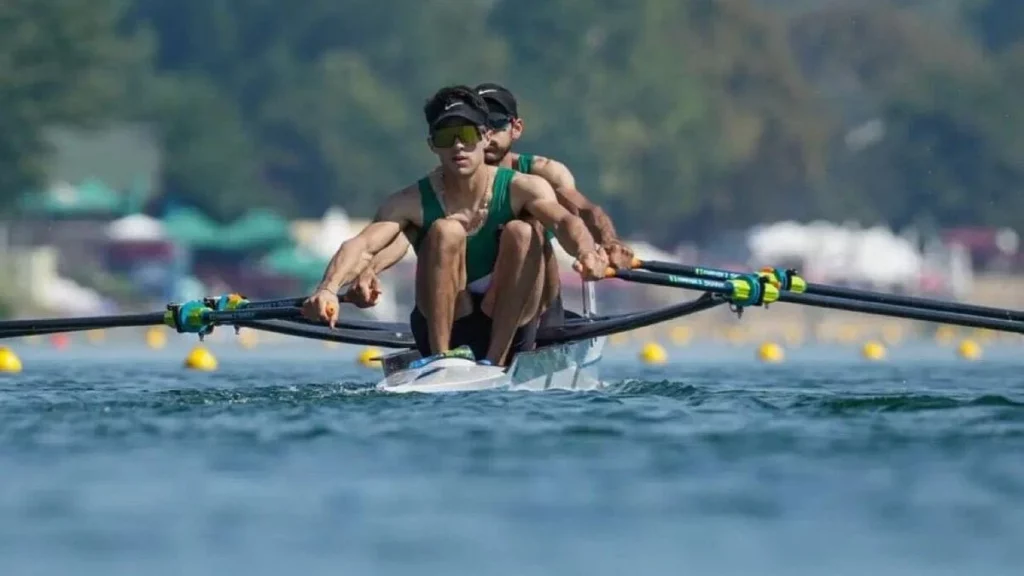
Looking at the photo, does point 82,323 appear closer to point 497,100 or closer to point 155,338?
point 497,100

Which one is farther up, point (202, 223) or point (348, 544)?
point (202, 223)

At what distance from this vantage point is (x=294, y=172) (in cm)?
6731

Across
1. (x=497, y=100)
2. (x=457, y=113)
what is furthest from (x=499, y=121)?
(x=457, y=113)

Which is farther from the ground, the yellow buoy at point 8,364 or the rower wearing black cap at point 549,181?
the rower wearing black cap at point 549,181

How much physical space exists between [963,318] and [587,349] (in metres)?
1.92

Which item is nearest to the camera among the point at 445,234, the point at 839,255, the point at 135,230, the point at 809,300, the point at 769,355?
the point at 445,234

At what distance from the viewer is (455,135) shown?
12266mm

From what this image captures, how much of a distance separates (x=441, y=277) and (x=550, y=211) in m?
0.62

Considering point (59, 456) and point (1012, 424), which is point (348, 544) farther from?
point (1012, 424)

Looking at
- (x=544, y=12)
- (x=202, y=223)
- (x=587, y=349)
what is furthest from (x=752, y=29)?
(x=587, y=349)

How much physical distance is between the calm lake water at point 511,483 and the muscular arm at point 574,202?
811mm

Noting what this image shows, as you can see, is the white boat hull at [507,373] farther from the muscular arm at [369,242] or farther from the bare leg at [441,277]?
the muscular arm at [369,242]

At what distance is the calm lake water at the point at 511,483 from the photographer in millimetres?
7461

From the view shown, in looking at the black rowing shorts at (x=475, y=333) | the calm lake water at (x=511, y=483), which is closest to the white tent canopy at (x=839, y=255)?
the black rowing shorts at (x=475, y=333)
